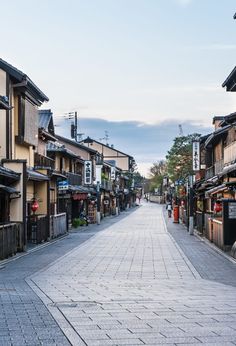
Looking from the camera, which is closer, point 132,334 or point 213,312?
point 132,334

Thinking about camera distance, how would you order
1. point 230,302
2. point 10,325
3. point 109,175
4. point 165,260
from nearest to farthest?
point 10,325, point 230,302, point 165,260, point 109,175

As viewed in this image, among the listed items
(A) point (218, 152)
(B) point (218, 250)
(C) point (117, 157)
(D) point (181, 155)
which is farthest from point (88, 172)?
(C) point (117, 157)

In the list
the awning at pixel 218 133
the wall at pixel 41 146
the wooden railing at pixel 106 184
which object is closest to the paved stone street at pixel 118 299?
the awning at pixel 218 133

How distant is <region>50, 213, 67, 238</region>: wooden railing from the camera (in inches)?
1273

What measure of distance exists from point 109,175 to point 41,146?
4575 cm

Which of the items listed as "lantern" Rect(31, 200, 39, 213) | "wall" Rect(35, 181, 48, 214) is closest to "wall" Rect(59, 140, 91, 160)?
"wall" Rect(35, 181, 48, 214)

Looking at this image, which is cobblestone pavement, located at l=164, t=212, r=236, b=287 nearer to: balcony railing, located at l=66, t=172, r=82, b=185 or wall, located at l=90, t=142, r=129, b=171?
balcony railing, located at l=66, t=172, r=82, b=185

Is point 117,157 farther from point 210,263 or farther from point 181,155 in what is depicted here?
point 210,263

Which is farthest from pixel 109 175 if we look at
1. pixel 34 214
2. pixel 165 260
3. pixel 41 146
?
pixel 165 260

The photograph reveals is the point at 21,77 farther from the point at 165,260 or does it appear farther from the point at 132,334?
the point at 132,334

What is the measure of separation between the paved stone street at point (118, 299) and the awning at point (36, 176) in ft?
18.5

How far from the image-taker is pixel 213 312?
1020cm

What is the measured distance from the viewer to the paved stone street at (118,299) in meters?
8.40

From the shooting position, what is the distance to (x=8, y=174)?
74.8 feet
